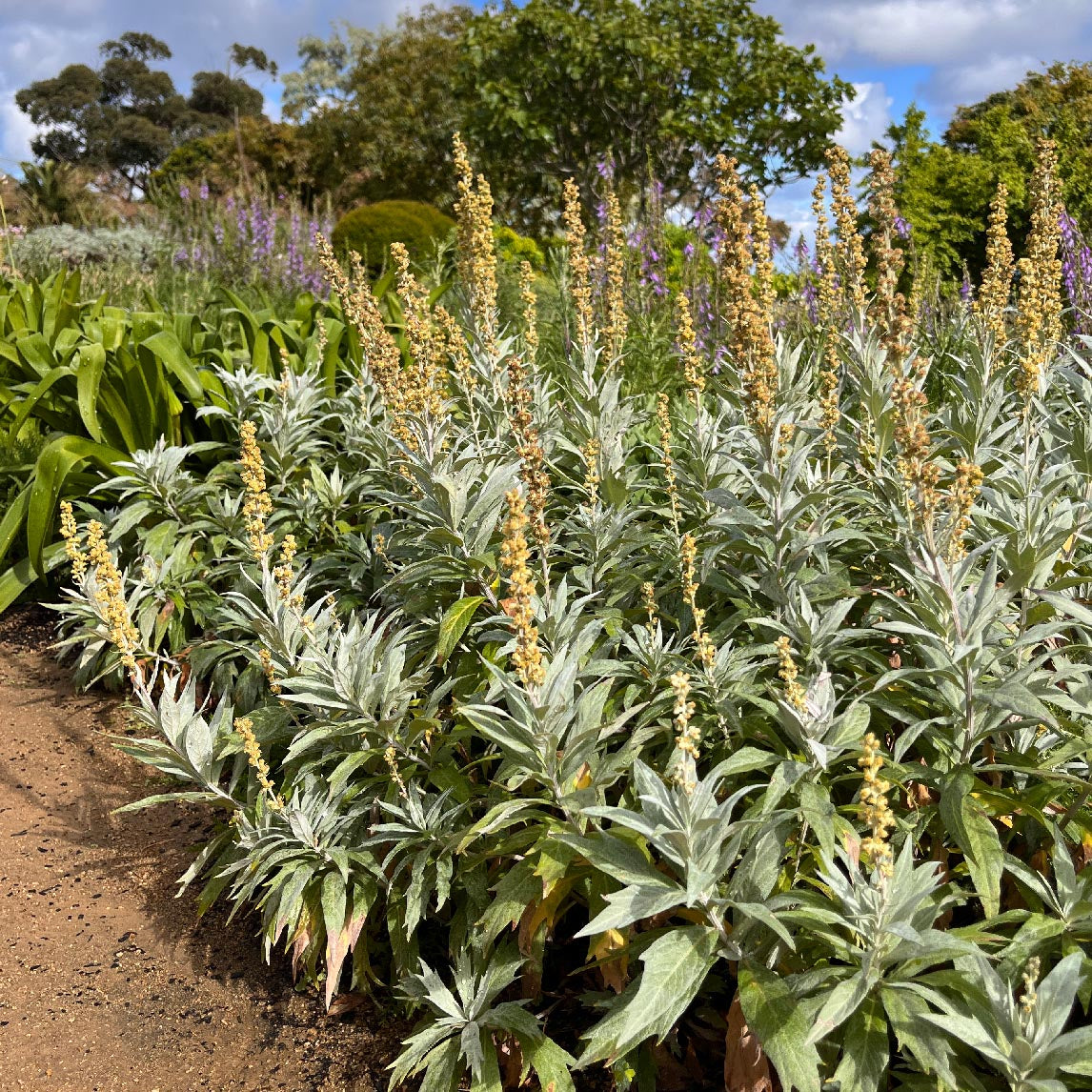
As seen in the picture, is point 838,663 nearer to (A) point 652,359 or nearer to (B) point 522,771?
(B) point 522,771

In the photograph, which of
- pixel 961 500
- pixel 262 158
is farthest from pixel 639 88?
pixel 262 158

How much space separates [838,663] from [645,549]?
78 centimetres

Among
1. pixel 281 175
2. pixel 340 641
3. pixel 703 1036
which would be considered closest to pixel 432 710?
pixel 340 641

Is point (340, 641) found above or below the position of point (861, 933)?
above

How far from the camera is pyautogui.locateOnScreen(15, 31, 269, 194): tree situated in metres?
47.0

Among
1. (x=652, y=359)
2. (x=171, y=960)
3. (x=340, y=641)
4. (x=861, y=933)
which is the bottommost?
(x=171, y=960)

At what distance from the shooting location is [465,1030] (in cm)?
207

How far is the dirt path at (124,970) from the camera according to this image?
2420mm

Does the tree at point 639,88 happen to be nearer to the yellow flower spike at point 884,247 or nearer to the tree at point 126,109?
the yellow flower spike at point 884,247

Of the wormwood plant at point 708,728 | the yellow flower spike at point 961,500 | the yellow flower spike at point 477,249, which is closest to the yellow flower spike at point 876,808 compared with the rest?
the wormwood plant at point 708,728

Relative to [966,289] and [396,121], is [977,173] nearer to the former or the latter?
[966,289]

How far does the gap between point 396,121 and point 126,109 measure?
3570 cm

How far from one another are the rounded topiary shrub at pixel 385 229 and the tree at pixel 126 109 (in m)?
36.1

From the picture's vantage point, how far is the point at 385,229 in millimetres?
12602
